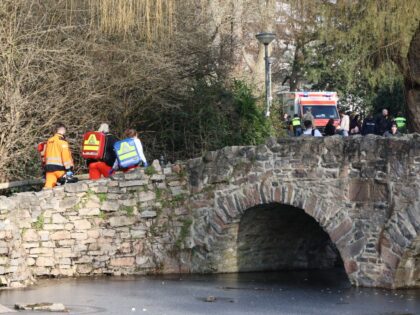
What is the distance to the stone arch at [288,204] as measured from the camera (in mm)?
18297

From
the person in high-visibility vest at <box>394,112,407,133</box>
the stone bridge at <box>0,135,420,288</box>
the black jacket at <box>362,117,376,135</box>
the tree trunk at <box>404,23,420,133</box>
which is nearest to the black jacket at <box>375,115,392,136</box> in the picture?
the black jacket at <box>362,117,376,135</box>

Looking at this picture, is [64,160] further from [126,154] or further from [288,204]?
[288,204]

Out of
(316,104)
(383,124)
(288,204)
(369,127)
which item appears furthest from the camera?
(316,104)

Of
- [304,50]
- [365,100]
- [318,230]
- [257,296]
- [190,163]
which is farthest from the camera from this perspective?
[365,100]

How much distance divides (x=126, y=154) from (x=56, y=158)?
1237 millimetres

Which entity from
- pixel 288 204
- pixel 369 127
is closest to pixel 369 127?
pixel 369 127

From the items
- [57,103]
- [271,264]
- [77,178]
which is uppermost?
[57,103]

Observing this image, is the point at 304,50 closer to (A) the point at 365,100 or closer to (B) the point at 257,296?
(A) the point at 365,100

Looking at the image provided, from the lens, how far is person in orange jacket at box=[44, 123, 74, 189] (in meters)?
20.2

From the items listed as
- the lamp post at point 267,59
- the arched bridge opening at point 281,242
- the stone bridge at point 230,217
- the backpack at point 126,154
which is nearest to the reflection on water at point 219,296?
the stone bridge at point 230,217

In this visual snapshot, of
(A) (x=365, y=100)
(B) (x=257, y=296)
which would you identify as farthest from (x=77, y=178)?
(A) (x=365, y=100)

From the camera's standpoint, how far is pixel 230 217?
1994 cm

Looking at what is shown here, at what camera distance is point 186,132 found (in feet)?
81.3

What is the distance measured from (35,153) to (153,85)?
3.06 metres
